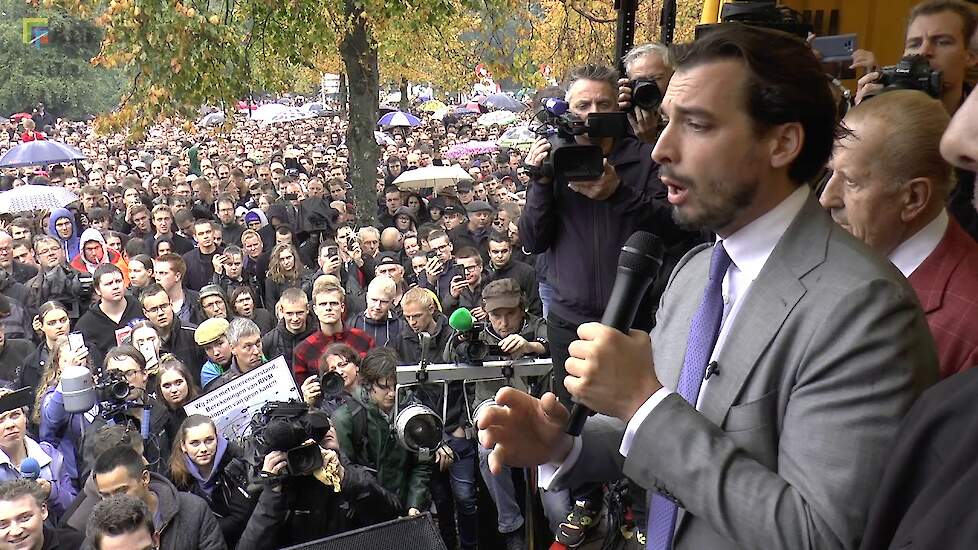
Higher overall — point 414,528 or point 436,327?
point 414,528

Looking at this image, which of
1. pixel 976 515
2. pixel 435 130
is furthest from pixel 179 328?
pixel 435 130

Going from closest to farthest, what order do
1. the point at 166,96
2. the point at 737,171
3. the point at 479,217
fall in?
the point at 737,171 < the point at 166,96 < the point at 479,217

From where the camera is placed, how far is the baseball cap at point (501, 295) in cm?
520

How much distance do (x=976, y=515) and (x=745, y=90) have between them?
0.72 m

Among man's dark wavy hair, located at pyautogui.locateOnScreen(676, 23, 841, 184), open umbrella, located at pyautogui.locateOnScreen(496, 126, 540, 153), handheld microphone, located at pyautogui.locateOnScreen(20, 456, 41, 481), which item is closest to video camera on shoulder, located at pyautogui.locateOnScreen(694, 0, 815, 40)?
man's dark wavy hair, located at pyautogui.locateOnScreen(676, 23, 841, 184)

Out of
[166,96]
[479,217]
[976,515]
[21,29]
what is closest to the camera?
[976,515]

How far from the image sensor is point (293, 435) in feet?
12.2

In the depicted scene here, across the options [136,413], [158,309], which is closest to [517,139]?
[158,309]

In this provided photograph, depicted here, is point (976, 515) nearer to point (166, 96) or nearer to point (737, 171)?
point (737, 171)

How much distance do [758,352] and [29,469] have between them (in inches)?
163

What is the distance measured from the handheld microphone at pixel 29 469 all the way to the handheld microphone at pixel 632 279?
3816 mm

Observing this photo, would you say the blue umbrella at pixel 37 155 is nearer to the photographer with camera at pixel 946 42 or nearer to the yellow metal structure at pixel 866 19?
the yellow metal structure at pixel 866 19

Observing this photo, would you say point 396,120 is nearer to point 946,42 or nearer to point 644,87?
point 644,87

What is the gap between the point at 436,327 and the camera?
6062 mm
